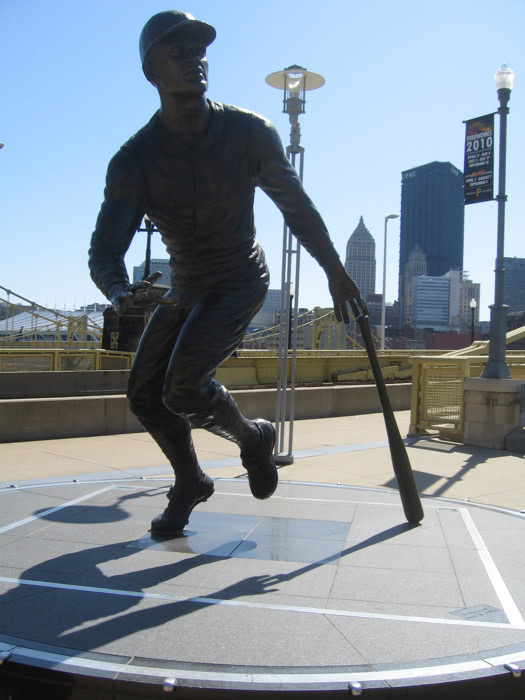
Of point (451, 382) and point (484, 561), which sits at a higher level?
point (451, 382)

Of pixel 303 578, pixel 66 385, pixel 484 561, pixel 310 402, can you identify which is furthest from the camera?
pixel 66 385

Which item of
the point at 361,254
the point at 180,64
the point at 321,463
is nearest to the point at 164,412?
the point at 180,64

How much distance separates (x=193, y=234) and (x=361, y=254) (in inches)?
5220

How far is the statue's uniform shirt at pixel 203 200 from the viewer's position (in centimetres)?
356

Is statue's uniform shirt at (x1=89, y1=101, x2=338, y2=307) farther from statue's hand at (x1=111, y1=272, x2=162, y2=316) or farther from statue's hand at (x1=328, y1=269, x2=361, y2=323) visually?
statue's hand at (x1=111, y1=272, x2=162, y2=316)

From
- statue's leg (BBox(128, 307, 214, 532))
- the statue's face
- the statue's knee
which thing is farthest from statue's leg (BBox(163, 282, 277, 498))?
the statue's face

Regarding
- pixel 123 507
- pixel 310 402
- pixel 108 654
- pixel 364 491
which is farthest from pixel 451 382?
pixel 108 654

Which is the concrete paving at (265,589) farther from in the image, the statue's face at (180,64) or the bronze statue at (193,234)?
the statue's face at (180,64)

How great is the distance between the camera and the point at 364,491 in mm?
5391

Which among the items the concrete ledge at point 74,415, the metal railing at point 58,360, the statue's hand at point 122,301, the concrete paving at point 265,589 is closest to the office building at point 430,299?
the metal railing at point 58,360

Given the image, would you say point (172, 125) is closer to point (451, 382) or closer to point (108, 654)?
point (108, 654)

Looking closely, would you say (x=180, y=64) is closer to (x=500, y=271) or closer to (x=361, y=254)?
(x=500, y=271)

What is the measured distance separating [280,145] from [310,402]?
30.4ft

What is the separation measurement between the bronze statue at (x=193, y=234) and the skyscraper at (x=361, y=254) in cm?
12231
